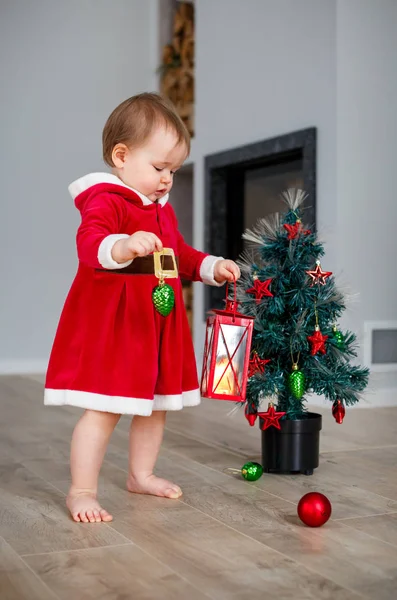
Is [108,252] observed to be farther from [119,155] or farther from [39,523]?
[39,523]

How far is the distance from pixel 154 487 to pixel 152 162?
0.77 m

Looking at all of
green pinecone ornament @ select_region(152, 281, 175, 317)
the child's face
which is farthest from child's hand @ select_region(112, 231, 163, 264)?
the child's face

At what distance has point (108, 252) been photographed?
166 cm

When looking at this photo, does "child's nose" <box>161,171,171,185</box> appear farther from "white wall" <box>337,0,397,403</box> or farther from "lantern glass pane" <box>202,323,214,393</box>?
"white wall" <box>337,0,397,403</box>

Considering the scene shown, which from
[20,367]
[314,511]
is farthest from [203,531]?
[20,367]

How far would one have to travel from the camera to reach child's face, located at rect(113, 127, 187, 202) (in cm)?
182

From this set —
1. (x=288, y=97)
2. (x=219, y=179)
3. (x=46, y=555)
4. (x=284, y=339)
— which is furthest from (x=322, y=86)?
(x=46, y=555)

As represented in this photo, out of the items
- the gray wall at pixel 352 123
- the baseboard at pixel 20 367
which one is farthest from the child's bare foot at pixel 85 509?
the baseboard at pixel 20 367

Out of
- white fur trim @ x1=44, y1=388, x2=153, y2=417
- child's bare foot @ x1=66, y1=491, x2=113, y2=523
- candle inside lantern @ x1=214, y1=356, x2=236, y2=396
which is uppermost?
candle inside lantern @ x1=214, y1=356, x2=236, y2=396

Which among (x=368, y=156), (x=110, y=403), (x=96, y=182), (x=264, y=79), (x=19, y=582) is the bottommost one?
(x=19, y=582)

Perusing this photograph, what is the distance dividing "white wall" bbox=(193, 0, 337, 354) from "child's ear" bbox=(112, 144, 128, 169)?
1813mm

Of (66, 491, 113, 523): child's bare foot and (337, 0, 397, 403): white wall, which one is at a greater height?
(337, 0, 397, 403): white wall

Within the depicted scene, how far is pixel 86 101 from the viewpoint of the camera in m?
5.34

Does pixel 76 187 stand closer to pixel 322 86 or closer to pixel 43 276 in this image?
pixel 322 86
